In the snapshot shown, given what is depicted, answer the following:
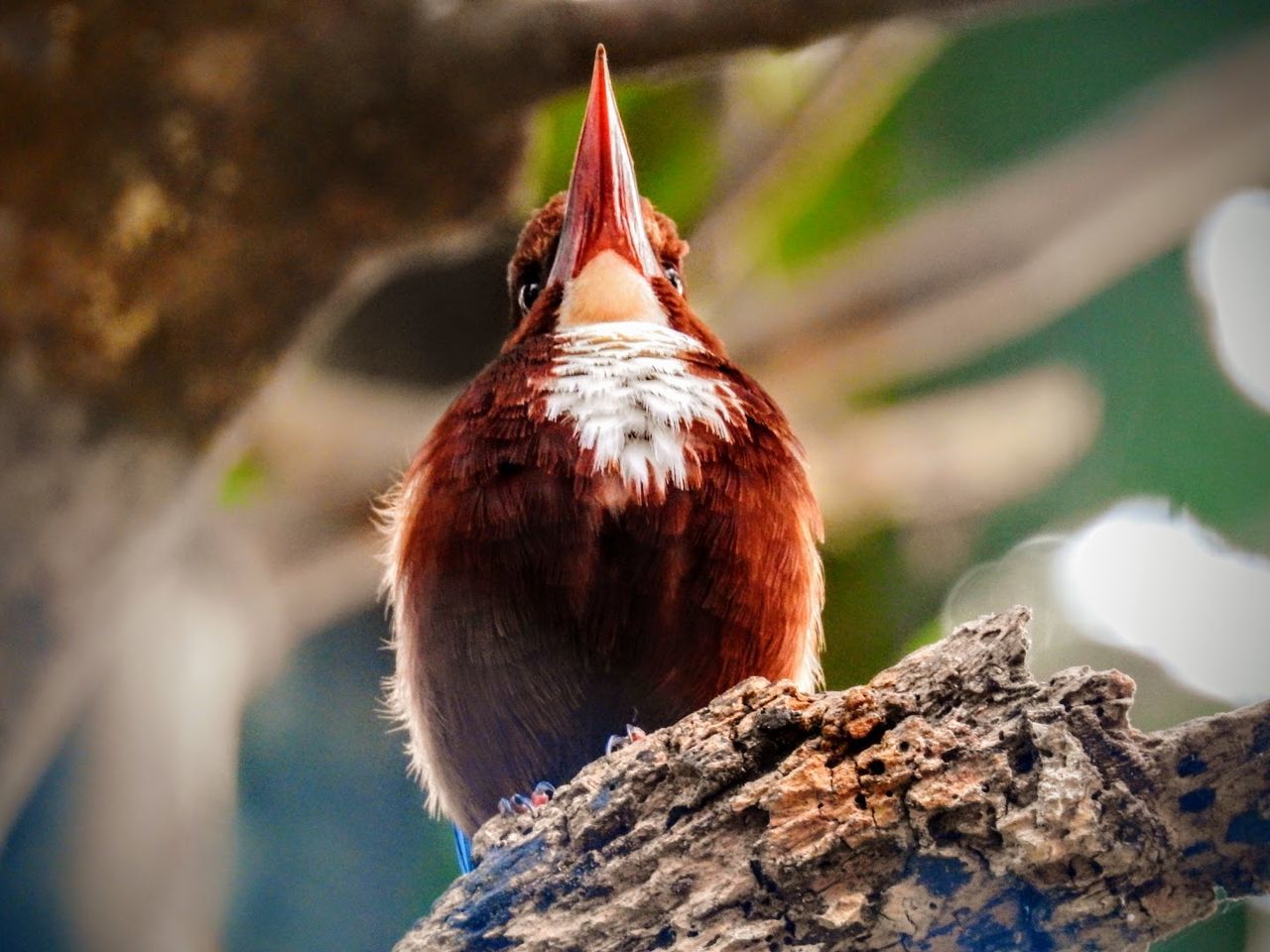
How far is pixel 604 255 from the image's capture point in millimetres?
1409

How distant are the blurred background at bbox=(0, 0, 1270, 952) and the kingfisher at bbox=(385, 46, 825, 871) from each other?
112 millimetres

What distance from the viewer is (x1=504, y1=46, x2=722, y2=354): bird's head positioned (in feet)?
4.59

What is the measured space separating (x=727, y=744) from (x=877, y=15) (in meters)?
0.95

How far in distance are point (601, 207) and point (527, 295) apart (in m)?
0.15

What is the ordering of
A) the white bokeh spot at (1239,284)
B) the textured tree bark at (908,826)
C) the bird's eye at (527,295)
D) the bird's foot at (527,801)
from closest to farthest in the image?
the textured tree bark at (908,826) < the bird's foot at (527,801) < the white bokeh spot at (1239,284) < the bird's eye at (527,295)

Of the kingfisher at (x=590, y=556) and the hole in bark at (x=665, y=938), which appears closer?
the hole in bark at (x=665, y=938)

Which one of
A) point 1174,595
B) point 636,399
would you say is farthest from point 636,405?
point 1174,595

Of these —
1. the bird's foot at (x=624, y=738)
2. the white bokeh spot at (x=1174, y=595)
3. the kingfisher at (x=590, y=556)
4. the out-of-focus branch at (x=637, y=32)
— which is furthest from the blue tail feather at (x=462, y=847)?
the out-of-focus branch at (x=637, y=32)

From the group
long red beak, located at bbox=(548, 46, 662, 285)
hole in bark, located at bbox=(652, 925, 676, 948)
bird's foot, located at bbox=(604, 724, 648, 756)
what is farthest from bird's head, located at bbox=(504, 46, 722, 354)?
hole in bark, located at bbox=(652, 925, 676, 948)

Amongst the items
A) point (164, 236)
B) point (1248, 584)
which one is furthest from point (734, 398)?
point (164, 236)

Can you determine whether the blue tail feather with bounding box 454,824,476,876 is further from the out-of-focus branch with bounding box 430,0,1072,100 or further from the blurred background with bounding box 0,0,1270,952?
the out-of-focus branch with bounding box 430,0,1072,100

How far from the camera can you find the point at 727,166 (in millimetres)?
1561

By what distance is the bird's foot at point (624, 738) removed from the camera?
4.02ft

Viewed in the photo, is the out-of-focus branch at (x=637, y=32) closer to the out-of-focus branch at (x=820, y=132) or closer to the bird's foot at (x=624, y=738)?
the out-of-focus branch at (x=820, y=132)
